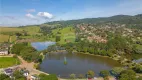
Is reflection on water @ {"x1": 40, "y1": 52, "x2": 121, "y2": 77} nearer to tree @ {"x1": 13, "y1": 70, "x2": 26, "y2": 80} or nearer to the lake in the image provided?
the lake

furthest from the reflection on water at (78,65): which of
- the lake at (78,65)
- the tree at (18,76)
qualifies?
the tree at (18,76)

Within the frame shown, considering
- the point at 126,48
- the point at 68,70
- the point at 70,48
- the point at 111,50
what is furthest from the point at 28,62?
the point at 126,48

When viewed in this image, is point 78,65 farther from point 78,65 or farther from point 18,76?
point 18,76

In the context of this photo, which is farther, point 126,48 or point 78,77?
point 126,48

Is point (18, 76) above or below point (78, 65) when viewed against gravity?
above

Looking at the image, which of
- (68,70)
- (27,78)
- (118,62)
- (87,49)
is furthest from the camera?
(87,49)

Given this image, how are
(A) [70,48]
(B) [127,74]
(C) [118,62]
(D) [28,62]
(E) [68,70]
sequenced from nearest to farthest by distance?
Answer: (B) [127,74]
(E) [68,70]
(D) [28,62]
(C) [118,62]
(A) [70,48]

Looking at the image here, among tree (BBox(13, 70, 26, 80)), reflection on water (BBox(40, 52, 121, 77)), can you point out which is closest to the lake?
reflection on water (BBox(40, 52, 121, 77))

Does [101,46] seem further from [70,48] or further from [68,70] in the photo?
[68,70]

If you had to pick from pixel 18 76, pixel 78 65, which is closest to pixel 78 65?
pixel 78 65
